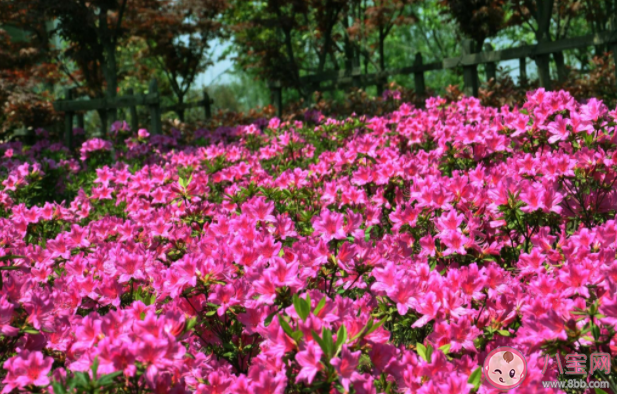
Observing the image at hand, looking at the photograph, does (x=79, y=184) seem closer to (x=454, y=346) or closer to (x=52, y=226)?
(x=52, y=226)

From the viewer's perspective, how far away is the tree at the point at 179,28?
575 inches

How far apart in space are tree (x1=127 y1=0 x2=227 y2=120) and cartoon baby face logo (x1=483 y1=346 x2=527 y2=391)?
45.6ft

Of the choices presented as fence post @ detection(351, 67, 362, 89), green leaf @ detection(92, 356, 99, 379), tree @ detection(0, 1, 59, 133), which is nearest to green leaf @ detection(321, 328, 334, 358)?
green leaf @ detection(92, 356, 99, 379)

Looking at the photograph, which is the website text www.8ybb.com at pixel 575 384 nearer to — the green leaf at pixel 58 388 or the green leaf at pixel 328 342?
the green leaf at pixel 328 342

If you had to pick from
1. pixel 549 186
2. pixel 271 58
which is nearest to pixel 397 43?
pixel 271 58

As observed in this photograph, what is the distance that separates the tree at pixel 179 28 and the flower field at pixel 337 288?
486 inches

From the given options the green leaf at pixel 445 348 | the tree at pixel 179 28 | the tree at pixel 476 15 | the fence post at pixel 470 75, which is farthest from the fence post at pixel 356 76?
the green leaf at pixel 445 348

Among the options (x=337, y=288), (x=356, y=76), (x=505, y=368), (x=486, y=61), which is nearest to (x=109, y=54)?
(x=356, y=76)

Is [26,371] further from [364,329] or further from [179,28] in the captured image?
[179,28]

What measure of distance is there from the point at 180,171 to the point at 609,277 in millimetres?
3977

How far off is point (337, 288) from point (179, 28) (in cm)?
1507

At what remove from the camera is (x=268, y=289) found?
1738 millimetres

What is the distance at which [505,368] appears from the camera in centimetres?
154

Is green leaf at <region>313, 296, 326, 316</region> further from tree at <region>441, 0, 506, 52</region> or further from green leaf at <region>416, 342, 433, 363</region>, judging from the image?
tree at <region>441, 0, 506, 52</region>
